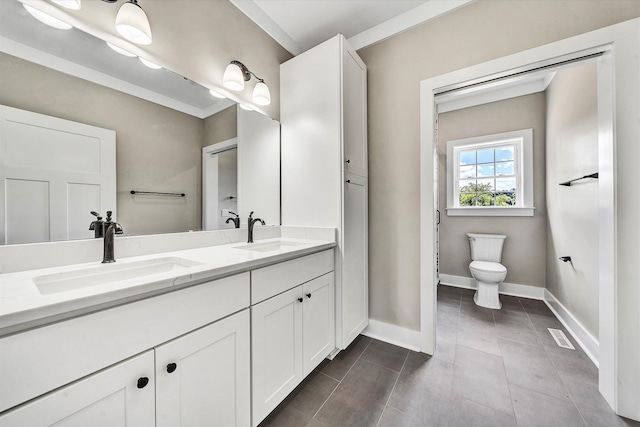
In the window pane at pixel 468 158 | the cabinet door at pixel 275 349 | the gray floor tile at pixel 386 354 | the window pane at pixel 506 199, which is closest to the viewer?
the cabinet door at pixel 275 349

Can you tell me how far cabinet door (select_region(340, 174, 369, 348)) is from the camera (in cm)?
171

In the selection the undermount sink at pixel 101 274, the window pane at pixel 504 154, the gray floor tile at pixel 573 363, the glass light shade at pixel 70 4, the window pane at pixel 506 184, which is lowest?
the gray floor tile at pixel 573 363

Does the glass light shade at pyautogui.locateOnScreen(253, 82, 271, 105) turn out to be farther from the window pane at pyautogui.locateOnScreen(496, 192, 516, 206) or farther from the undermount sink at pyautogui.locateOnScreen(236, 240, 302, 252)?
the window pane at pyautogui.locateOnScreen(496, 192, 516, 206)

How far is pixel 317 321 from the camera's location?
4.91ft

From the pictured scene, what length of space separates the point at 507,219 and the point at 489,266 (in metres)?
0.75

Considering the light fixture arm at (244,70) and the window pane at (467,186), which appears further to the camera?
the window pane at (467,186)

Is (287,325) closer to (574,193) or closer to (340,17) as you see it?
(340,17)

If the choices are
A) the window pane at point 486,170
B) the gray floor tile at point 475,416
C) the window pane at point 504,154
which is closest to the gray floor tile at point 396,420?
the gray floor tile at point 475,416

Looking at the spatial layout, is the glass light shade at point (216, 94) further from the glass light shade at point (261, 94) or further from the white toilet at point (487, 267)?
the white toilet at point (487, 267)

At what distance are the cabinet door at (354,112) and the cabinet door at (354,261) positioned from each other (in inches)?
5.0

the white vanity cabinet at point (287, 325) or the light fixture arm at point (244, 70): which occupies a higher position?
the light fixture arm at point (244, 70)

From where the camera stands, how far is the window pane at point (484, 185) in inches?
125

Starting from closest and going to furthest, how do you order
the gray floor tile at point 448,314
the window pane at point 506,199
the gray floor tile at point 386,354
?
the gray floor tile at point 386,354
the gray floor tile at point 448,314
the window pane at point 506,199

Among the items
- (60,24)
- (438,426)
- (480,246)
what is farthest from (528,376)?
(60,24)
